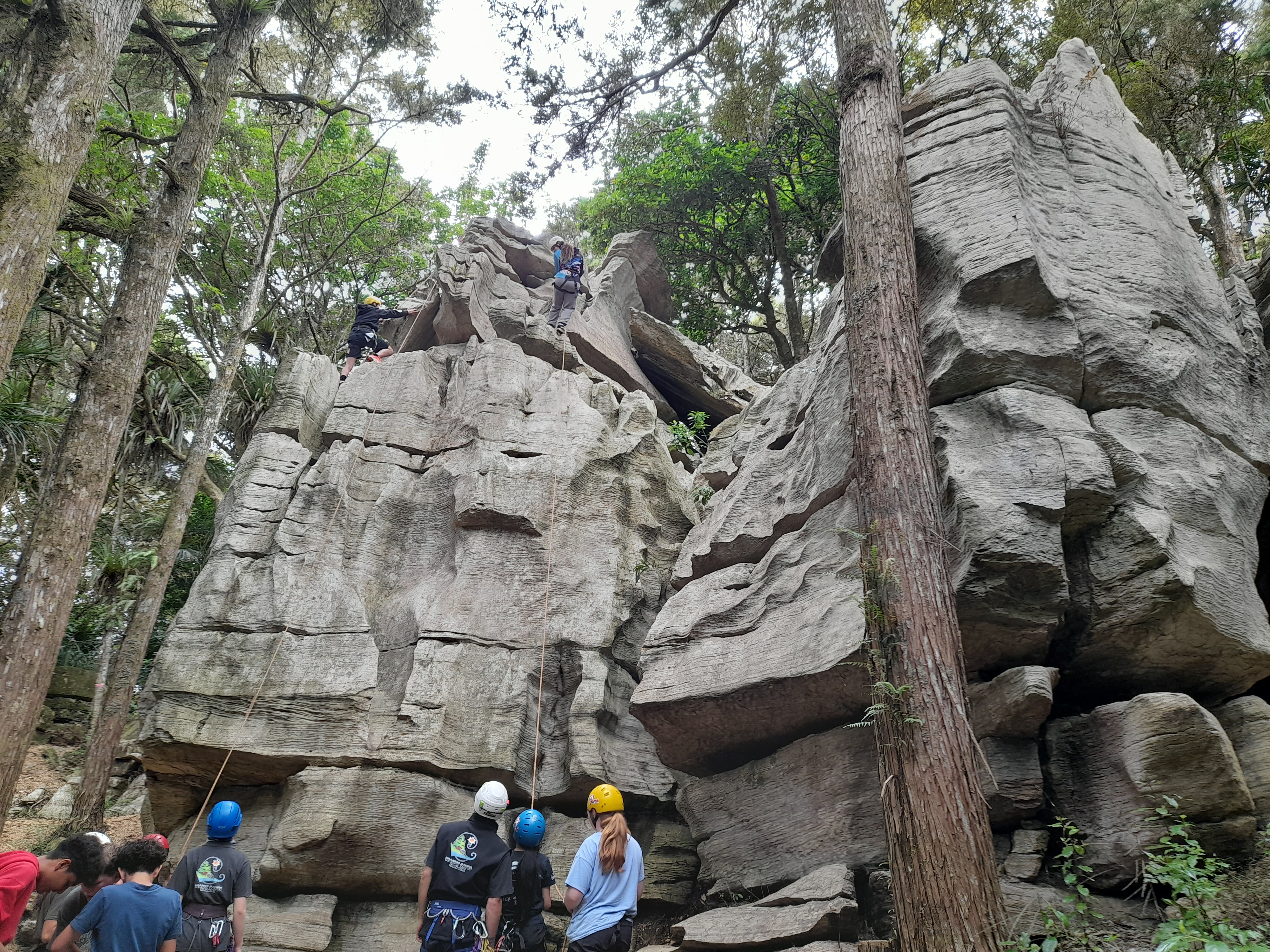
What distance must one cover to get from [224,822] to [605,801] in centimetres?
257

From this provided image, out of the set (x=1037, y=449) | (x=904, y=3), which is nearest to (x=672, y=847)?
(x=1037, y=449)

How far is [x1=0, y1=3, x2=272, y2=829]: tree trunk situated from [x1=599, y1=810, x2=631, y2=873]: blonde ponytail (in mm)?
4297

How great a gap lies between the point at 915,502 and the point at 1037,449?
141 centimetres

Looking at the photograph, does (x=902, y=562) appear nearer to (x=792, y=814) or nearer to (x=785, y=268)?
(x=792, y=814)

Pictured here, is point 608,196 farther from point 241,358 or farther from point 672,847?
point 672,847

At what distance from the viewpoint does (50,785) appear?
1266 centimetres

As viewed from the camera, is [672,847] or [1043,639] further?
[672,847]

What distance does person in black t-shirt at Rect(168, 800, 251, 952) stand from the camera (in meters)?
5.22

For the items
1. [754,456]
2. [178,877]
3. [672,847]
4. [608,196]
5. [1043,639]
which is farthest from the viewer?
[608,196]

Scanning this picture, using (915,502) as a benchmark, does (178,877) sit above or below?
below

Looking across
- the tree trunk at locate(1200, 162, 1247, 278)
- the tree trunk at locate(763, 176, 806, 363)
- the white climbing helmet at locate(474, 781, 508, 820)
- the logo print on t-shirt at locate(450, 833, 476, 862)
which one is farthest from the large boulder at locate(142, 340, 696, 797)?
the tree trunk at locate(1200, 162, 1247, 278)

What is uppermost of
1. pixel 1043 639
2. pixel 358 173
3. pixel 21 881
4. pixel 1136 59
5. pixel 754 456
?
pixel 358 173

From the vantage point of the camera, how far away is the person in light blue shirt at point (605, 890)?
5.44 meters

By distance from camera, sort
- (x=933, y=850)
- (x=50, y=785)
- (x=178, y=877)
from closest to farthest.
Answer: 1. (x=933, y=850)
2. (x=178, y=877)
3. (x=50, y=785)
